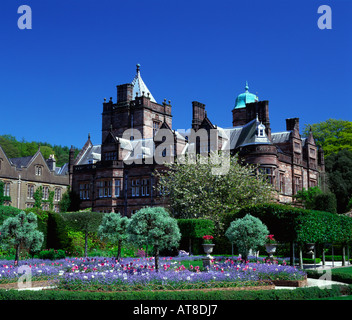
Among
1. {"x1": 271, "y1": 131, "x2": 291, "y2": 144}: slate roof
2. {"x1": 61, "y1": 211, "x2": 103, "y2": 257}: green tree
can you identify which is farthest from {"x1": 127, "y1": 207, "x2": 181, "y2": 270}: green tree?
{"x1": 271, "y1": 131, "x2": 291, "y2": 144}: slate roof

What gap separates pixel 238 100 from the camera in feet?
202

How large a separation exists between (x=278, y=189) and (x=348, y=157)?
20.3 metres

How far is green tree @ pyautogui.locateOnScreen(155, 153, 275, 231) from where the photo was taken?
36.7 meters

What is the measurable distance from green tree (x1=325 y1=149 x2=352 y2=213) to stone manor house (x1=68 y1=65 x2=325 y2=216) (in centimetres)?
321

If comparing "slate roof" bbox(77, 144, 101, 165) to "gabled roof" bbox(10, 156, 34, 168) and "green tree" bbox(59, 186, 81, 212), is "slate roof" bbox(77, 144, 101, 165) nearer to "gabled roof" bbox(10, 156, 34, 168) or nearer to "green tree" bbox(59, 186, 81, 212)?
"green tree" bbox(59, 186, 81, 212)

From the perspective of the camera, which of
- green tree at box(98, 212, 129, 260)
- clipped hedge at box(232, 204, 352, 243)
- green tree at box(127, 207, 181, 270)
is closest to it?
green tree at box(127, 207, 181, 270)

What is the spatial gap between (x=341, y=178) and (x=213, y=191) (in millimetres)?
26229

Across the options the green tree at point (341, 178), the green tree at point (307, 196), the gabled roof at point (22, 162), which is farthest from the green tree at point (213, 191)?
the gabled roof at point (22, 162)

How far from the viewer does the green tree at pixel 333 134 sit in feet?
224

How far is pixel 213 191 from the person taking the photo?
3772 centimetres

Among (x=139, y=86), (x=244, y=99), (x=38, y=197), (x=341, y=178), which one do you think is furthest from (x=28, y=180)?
(x=341, y=178)

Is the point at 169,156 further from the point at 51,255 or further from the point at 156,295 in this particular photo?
the point at 156,295
